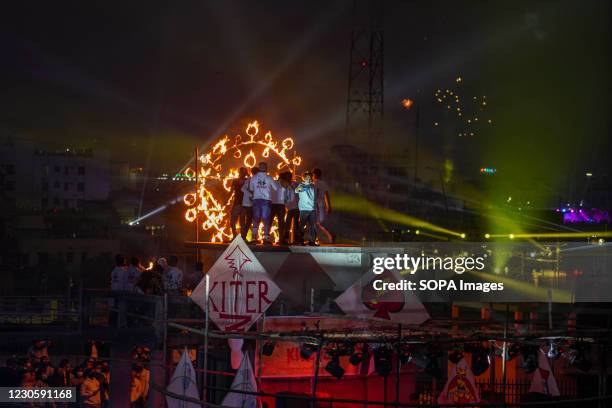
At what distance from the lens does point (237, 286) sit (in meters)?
13.6

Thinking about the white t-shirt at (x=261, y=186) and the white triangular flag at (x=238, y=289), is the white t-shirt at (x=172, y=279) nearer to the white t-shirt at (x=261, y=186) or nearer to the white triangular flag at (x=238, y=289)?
the white t-shirt at (x=261, y=186)

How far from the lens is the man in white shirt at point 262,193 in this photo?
19.3 metres

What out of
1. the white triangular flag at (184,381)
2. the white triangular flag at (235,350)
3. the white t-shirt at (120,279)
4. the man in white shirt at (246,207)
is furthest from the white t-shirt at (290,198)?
the white triangular flag at (184,381)

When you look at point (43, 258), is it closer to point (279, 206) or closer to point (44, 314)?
point (44, 314)

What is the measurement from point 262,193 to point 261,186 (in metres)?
0.16

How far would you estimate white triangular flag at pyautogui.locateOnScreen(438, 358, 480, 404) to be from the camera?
15.1 m

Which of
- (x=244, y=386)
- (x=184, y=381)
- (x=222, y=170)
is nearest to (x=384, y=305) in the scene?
(x=244, y=386)

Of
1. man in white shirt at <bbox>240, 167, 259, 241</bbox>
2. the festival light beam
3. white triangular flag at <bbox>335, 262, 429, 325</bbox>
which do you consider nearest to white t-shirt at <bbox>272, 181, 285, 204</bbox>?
man in white shirt at <bbox>240, 167, 259, 241</bbox>

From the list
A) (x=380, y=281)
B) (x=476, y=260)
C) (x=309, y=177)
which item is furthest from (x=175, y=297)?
(x=476, y=260)

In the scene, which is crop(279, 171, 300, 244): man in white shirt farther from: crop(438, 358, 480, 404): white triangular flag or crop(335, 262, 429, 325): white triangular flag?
crop(438, 358, 480, 404): white triangular flag

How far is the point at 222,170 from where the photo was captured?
22.3 m

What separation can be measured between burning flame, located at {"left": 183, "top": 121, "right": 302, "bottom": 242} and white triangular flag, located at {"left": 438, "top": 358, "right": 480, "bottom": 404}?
25.6 ft

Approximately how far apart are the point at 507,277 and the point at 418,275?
3.08 metres

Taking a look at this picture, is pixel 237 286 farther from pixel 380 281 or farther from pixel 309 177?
pixel 309 177
